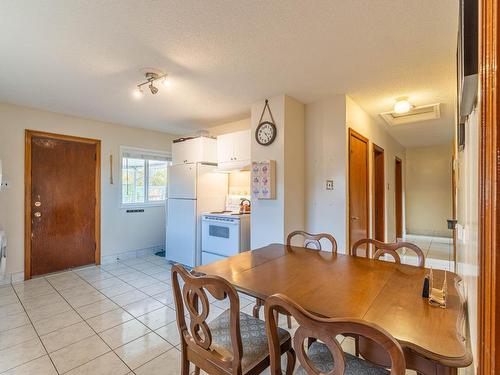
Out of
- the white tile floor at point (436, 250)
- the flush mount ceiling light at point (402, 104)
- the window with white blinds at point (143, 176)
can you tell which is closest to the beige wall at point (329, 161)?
the flush mount ceiling light at point (402, 104)

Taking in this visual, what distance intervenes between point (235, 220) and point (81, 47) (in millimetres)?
2490

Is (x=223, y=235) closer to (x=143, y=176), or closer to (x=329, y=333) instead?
(x=143, y=176)

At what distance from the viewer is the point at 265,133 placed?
3240 millimetres

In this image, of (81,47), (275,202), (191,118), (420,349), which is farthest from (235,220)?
(420,349)

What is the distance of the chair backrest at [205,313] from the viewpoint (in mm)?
1138

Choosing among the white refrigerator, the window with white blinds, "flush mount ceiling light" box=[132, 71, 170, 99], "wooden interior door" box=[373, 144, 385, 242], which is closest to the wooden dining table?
"flush mount ceiling light" box=[132, 71, 170, 99]

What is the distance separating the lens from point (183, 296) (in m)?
1.33

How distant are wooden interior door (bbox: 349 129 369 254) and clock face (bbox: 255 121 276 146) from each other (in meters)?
0.97

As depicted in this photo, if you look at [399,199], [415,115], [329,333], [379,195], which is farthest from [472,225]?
[399,199]

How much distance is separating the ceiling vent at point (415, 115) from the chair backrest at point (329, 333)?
3670mm

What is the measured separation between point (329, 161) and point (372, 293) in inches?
82.4

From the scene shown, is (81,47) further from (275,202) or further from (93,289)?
(93,289)

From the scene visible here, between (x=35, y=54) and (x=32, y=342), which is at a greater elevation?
(x=35, y=54)

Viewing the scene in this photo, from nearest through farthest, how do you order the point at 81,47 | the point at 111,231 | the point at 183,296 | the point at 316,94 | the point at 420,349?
the point at 420,349
the point at 183,296
the point at 81,47
the point at 316,94
the point at 111,231
